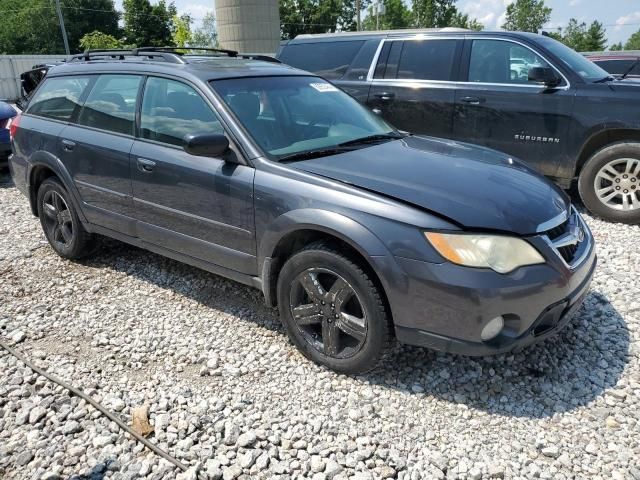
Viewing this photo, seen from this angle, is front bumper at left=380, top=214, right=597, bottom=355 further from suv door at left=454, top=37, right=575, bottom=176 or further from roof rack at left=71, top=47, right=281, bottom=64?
suv door at left=454, top=37, right=575, bottom=176

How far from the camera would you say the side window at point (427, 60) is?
5.98m

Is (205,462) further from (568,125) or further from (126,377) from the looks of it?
(568,125)

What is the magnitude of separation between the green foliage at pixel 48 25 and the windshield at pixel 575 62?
63.5 metres

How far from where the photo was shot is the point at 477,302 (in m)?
2.43

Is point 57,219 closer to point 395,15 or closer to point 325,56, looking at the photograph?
point 325,56

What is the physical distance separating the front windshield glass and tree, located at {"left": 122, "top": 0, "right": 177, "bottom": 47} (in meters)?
56.8

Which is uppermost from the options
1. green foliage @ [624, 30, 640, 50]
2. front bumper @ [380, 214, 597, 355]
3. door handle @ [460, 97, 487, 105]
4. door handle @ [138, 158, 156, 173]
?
door handle @ [460, 97, 487, 105]

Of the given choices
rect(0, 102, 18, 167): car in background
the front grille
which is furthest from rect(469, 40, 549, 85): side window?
rect(0, 102, 18, 167): car in background

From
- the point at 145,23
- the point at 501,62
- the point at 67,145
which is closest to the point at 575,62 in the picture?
the point at 501,62

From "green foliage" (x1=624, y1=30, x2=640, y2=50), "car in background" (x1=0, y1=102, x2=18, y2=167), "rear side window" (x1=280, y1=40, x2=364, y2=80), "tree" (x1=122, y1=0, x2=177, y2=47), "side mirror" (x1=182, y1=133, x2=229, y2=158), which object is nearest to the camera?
"side mirror" (x1=182, y1=133, x2=229, y2=158)

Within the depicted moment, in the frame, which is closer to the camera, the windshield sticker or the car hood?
the car hood

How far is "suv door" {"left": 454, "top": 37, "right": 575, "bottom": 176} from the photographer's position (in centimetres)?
535

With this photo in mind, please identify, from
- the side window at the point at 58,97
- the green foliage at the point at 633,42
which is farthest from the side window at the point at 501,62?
the green foliage at the point at 633,42

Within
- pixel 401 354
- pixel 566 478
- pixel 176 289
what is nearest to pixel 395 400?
pixel 401 354
